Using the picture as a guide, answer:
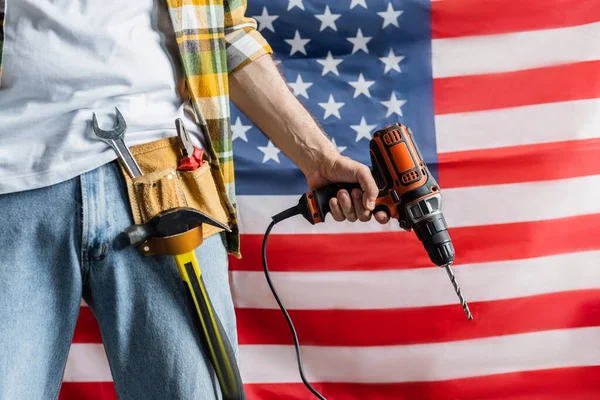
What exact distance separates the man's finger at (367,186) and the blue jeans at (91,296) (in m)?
0.34

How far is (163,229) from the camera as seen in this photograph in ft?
2.49

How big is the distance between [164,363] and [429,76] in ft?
3.66

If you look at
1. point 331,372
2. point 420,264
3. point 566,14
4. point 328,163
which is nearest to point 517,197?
point 420,264

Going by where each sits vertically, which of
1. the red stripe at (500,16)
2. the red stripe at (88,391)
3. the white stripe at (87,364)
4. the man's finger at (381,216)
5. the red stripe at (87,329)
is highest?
the red stripe at (500,16)

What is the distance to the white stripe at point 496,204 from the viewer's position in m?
1.61

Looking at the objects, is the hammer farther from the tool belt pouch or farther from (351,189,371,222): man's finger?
(351,189,371,222): man's finger

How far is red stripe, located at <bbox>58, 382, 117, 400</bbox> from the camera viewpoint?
71.7 inches

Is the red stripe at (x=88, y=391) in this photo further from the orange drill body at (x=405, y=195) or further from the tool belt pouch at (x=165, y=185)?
the tool belt pouch at (x=165, y=185)

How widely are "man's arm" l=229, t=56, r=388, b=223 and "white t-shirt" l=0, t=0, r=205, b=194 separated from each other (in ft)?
0.74

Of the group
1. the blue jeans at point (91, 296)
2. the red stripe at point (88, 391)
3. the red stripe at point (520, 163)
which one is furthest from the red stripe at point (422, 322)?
the blue jeans at point (91, 296)

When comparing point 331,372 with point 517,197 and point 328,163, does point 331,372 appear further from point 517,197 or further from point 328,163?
point 328,163

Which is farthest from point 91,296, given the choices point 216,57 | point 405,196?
point 405,196

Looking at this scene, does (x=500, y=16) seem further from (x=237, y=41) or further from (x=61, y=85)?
(x=61, y=85)

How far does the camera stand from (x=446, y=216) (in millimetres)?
1642
